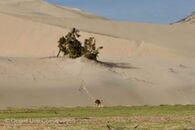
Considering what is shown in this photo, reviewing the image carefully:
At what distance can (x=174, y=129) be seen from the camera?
86.7 feet

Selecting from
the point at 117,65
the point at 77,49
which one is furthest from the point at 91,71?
the point at 117,65

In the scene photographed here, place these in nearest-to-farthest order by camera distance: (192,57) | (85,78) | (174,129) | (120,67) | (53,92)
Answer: (174,129) < (53,92) < (85,78) < (120,67) < (192,57)

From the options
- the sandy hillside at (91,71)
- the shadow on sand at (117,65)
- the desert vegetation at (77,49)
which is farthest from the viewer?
the shadow on sand at (117,65)

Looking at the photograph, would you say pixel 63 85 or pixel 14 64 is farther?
pixel 14 64

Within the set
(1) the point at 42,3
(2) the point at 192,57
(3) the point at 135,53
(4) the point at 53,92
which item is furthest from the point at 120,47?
(1) the point at 42,3

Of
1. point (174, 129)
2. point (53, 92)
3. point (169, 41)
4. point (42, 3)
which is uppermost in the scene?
point (42, 3)

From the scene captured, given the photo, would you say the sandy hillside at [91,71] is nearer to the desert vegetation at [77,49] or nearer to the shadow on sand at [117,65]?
the shadow on sand at [117,65]

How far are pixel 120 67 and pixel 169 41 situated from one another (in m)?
27.5

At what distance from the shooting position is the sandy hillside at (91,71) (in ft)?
179

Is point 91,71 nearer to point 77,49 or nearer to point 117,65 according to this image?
point 77,49

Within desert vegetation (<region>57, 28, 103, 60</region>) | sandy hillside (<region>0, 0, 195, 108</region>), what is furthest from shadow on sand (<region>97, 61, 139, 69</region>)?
desert vegetation (<region>57, 28, 103, 60</region>)

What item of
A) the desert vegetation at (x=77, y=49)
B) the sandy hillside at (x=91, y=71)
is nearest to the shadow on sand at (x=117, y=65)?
the sandy hillside at (x=91, y=71)

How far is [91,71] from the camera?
201 ft

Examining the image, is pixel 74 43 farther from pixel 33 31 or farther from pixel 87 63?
pixel 33 31
